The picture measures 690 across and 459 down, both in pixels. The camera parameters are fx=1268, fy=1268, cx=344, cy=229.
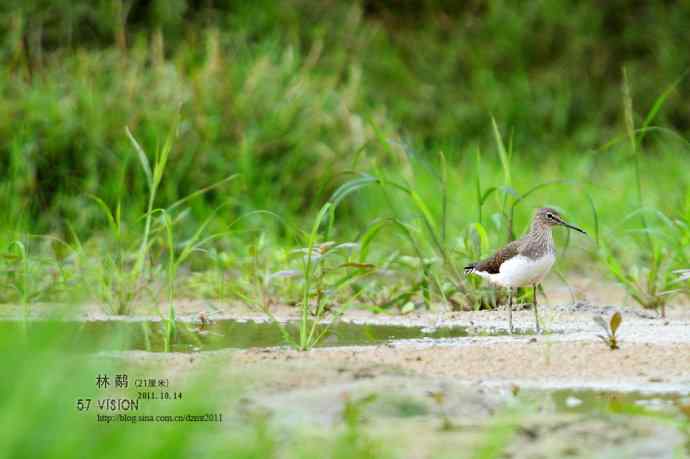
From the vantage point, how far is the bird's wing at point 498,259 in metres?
5.66

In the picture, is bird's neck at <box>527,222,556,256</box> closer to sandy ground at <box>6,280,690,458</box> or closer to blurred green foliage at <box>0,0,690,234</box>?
sandy ground at <box>6,280,690,458</box>

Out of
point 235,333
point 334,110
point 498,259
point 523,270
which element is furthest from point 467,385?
point 334,110

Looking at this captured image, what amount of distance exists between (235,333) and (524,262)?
132cm

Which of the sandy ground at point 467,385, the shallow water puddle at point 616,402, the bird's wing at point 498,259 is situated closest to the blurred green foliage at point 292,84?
the bird's wing at point 498,259

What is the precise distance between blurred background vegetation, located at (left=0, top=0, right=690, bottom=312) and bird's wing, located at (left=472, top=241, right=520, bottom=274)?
357mm

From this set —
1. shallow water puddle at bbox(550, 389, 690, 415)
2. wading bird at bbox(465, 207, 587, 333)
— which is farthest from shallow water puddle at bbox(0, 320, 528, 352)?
shallow water puddle at bbox(550, 389, 690, 415)

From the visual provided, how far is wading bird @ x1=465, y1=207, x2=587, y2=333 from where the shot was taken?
5.54m

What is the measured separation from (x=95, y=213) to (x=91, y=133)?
2.06ft

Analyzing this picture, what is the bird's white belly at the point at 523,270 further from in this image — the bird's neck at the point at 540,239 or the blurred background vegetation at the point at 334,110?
the blurred background vegetation at the point at 334,110

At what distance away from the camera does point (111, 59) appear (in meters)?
10.1

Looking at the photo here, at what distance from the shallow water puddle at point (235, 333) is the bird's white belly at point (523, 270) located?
0.24 meters

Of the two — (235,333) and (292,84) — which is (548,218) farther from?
(292,84)

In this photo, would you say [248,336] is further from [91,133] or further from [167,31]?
[167,31]

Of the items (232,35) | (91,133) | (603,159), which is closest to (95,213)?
(91,133)
